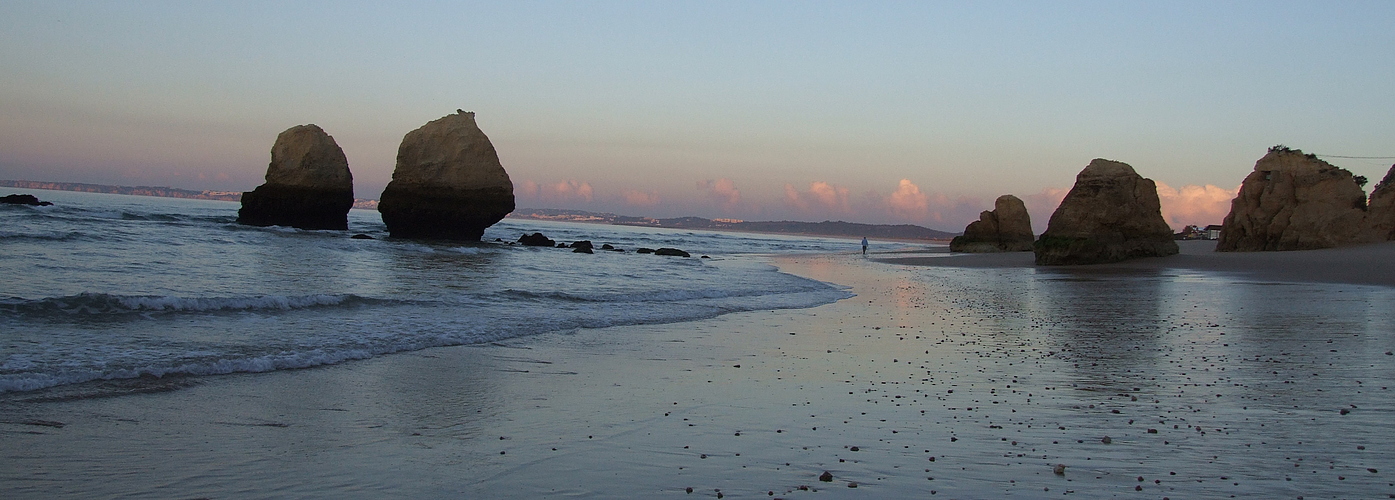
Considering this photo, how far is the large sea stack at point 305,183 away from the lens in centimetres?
3706

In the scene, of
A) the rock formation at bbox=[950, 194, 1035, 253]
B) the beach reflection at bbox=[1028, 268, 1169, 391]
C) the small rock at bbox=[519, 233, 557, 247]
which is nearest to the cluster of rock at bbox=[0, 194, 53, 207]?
the small rock at bbox=[519, 233, 557, 247]

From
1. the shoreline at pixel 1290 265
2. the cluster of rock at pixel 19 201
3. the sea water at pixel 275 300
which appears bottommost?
the sea water at pixel 275 300

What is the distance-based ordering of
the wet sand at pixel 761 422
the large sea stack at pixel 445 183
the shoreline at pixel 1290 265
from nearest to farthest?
the wet sand at pixel 761 422 < the shoreline at pixel 1290 265 < the large sea stack at pixel 445 183

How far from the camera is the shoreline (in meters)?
21.6

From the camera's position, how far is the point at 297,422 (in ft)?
20.4

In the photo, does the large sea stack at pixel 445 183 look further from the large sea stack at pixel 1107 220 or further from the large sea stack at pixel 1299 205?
the large sea stack at pixel 1299 205

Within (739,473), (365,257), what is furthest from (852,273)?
(739,473)

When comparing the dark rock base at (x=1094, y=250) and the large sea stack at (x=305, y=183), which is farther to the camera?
the large sea stack at (x=305, y=183)

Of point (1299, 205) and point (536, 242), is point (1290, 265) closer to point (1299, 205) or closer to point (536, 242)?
point (1299, 205)

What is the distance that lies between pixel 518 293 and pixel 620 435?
1210 centimetres

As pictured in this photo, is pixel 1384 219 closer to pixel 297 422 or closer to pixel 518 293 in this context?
pixel 518 293

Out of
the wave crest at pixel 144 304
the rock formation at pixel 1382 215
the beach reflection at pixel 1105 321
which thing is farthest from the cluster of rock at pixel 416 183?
the rock formation at pixel 1382 215

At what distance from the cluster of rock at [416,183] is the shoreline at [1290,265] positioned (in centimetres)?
2070

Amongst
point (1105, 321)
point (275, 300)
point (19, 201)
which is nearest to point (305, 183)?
point (19, 201)
